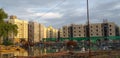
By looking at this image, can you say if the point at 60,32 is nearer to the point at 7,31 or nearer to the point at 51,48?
the point at 51,48

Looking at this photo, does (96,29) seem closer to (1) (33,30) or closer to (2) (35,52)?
(1) (33,30)

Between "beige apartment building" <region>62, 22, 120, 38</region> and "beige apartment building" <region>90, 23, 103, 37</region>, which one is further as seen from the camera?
"beige apartment building" <region>90, 23, 103, 37</region>

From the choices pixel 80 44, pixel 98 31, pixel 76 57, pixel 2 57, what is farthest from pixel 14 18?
pixel 76 57

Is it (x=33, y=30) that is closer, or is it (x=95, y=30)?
(x=33, y=30)

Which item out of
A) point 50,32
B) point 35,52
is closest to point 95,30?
point 50,32

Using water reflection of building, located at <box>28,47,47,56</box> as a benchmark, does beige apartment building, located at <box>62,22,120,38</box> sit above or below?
above

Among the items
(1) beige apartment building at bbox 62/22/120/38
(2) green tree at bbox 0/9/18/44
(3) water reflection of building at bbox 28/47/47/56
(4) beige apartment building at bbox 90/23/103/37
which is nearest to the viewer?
(2) green tree at bbox 0/9/18/44

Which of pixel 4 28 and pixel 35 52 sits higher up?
pixel 4 28

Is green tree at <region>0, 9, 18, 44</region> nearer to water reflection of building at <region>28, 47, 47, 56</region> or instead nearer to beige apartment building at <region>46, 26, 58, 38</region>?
water reflection of building at <region>28, 47, 47, 56</region>

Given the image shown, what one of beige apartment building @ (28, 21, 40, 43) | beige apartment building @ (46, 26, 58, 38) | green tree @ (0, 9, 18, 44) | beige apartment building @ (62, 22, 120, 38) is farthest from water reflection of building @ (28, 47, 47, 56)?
beige apartment building @ (46, 26, 58, 38)

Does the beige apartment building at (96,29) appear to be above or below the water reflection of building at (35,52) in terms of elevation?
above

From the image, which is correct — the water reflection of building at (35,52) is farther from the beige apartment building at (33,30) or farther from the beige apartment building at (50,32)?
the beige apartment building at (50,32)

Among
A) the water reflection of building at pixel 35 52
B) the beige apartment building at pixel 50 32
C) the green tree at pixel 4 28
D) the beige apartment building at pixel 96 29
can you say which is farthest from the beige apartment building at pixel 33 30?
the green tree at pixel 4 28

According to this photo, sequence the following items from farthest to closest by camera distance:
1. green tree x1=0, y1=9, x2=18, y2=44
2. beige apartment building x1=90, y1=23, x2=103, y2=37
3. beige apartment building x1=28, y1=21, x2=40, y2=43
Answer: beige apartment building x1=90, y1=23, x2=103, y2=37
beige apartment building x1=28, y1=21, x2=40, y2=43
green tree x1=0, y1=9, x2=18, y2=44
